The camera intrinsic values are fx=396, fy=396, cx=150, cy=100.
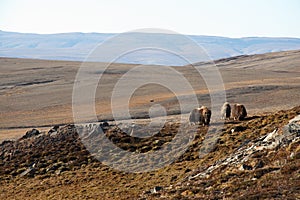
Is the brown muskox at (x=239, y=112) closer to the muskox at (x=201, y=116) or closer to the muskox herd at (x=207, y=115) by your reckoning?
the muskox herd at (x=207, y=115)

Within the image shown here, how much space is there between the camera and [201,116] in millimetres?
24562

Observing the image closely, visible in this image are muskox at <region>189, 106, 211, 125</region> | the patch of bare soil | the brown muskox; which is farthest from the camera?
the brown muskox

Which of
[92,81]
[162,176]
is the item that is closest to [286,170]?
[162,176]

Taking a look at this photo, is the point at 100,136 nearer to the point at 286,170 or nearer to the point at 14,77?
the point at 286,170

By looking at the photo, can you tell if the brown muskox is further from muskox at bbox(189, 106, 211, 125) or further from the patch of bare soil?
muskox at bbox(189, 106, 211, 125)

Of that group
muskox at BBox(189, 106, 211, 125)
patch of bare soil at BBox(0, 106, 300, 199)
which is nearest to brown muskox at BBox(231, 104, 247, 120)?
patch of bare soil at BBox(0, 106, 300, 199)

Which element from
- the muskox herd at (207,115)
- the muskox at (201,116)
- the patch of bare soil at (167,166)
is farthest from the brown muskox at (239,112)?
the muskox at (201,116)

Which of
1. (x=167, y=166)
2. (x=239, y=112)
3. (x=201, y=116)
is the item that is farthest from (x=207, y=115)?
(x=167, y=166)

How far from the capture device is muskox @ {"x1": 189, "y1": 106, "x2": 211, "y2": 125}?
24330 millimetres

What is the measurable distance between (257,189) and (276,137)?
4.51 meters

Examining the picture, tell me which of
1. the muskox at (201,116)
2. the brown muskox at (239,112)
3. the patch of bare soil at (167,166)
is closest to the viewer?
the patch of bare soil at (167,166)

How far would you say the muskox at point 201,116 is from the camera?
2433cm

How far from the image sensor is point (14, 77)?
10431 cm

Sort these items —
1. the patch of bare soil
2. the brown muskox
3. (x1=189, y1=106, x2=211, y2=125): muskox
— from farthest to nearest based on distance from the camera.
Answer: the brown muskox, (x1=189, y1=106, x2=211, y2=125): muskox, the patch of bare soil
